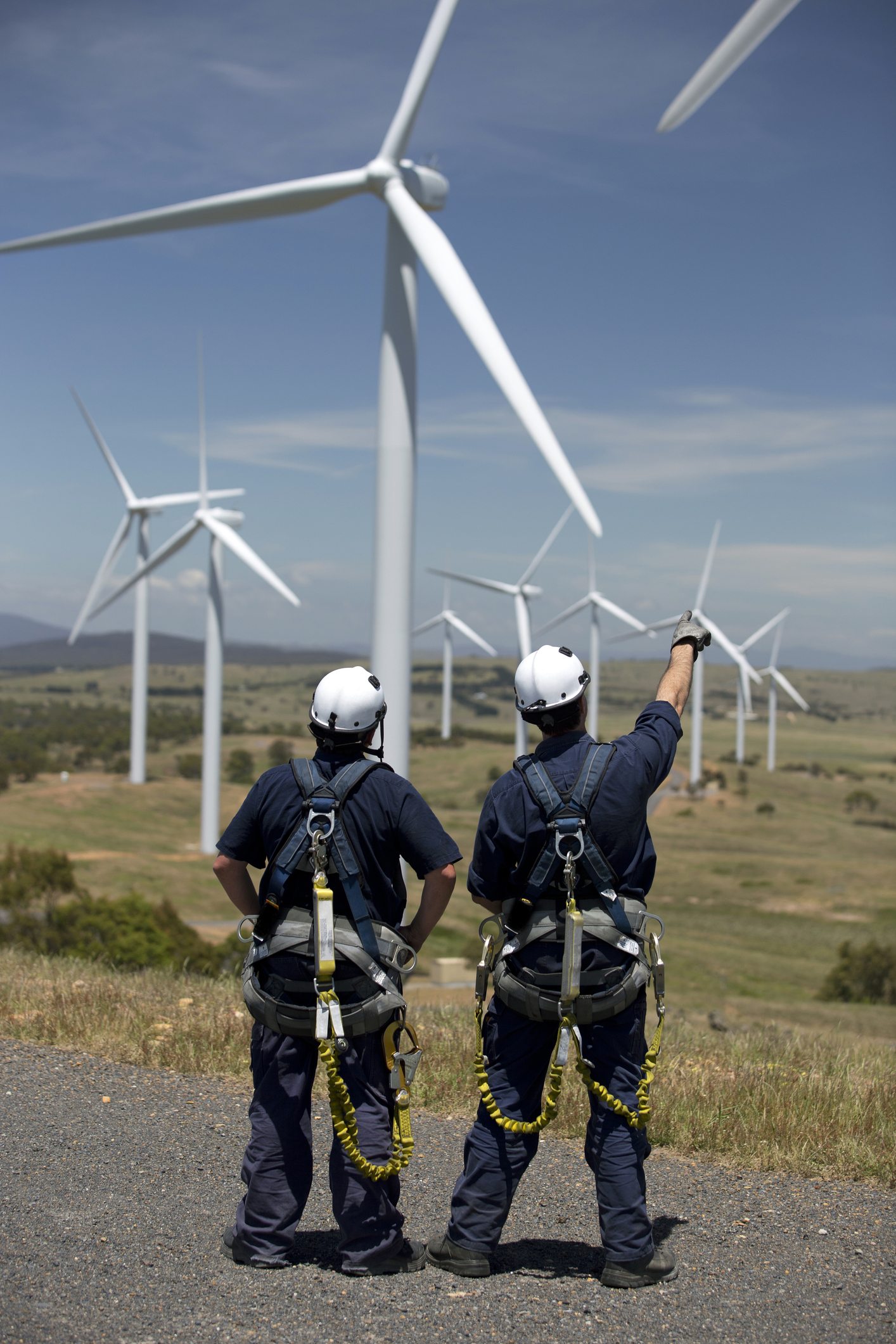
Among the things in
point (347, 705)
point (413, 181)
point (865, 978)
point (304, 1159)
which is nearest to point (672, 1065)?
point (304, 1159)

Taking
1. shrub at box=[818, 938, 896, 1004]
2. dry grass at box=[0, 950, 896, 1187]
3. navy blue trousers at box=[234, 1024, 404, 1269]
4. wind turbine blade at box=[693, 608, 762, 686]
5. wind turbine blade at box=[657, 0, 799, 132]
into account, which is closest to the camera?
navy blue trousers at box=[234, 1024, 404, 1269]

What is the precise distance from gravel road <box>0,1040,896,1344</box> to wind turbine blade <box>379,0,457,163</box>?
656 inches

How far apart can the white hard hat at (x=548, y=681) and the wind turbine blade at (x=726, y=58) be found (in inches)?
351

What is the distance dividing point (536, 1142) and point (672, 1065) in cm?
402

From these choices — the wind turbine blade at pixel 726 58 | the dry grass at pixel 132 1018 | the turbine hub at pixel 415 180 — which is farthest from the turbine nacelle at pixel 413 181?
the dry grass at pixel 132 1018

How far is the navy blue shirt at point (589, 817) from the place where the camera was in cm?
531

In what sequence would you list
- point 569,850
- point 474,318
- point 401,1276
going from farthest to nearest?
point 474,318, point 401,1276, point 569,850

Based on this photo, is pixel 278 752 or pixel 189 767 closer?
pixel 189 767

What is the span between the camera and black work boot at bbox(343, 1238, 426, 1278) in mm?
5281

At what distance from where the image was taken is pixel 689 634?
239 inches

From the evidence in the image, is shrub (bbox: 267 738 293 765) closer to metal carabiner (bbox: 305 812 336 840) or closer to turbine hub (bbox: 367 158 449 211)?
turbine hub (bbox: 367 158 449 211)

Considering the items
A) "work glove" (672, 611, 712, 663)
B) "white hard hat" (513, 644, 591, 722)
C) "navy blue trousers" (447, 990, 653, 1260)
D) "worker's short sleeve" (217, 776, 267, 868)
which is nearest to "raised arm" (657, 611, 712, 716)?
"work glove" (672, 611, 712, 663)

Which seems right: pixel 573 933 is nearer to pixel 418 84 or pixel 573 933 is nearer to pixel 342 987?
pixel 342 987

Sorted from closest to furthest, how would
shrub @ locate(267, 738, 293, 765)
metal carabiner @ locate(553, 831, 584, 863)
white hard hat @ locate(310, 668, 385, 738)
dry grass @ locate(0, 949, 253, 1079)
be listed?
metal carabiner @ locate(553, 831, 584, 863)
white hard hat @ locate(310, 668, 385, 738)
dry grass @ locate(0, 949, 253, 1079)
shrub @ locate(267, 738, 293, 765)
